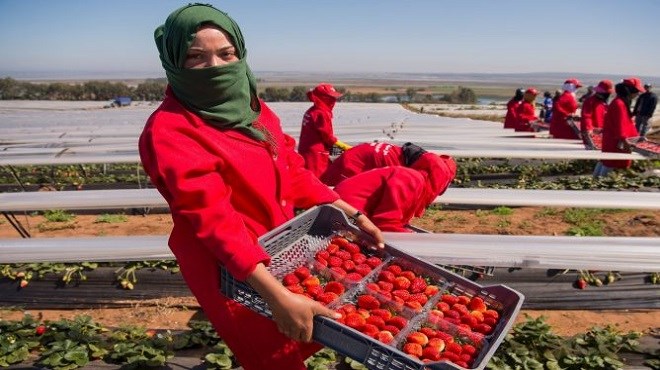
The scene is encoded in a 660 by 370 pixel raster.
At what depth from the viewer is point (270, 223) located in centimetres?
185

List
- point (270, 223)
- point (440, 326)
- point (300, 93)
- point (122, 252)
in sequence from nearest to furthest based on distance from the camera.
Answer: point (440, 326), point (270, 223), point (122, 252), point (300, 93)

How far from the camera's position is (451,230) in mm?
6125

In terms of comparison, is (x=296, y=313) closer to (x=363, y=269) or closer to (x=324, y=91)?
(x=363, y=269)

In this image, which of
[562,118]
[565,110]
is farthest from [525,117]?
[565,110]

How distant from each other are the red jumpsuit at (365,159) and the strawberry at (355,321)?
231cm

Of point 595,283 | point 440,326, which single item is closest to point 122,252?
point 440,326

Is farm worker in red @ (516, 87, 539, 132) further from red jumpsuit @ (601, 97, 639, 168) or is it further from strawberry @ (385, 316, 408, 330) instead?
strawberry @ (385, 316, 408, 330)

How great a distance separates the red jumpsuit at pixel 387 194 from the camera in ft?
9.96

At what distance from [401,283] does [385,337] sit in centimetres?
34

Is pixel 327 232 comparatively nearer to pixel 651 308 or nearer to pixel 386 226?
pixel 386 226

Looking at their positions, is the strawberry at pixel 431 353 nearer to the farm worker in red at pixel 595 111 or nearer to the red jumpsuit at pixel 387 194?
the red jumpsuit at pixel 387 194

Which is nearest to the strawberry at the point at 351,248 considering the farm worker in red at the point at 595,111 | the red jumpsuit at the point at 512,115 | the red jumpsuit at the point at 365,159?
the red jumpsuit at the point at 365,159

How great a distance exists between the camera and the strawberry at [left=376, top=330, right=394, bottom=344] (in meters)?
1.55

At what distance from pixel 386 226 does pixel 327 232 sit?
916 mm
